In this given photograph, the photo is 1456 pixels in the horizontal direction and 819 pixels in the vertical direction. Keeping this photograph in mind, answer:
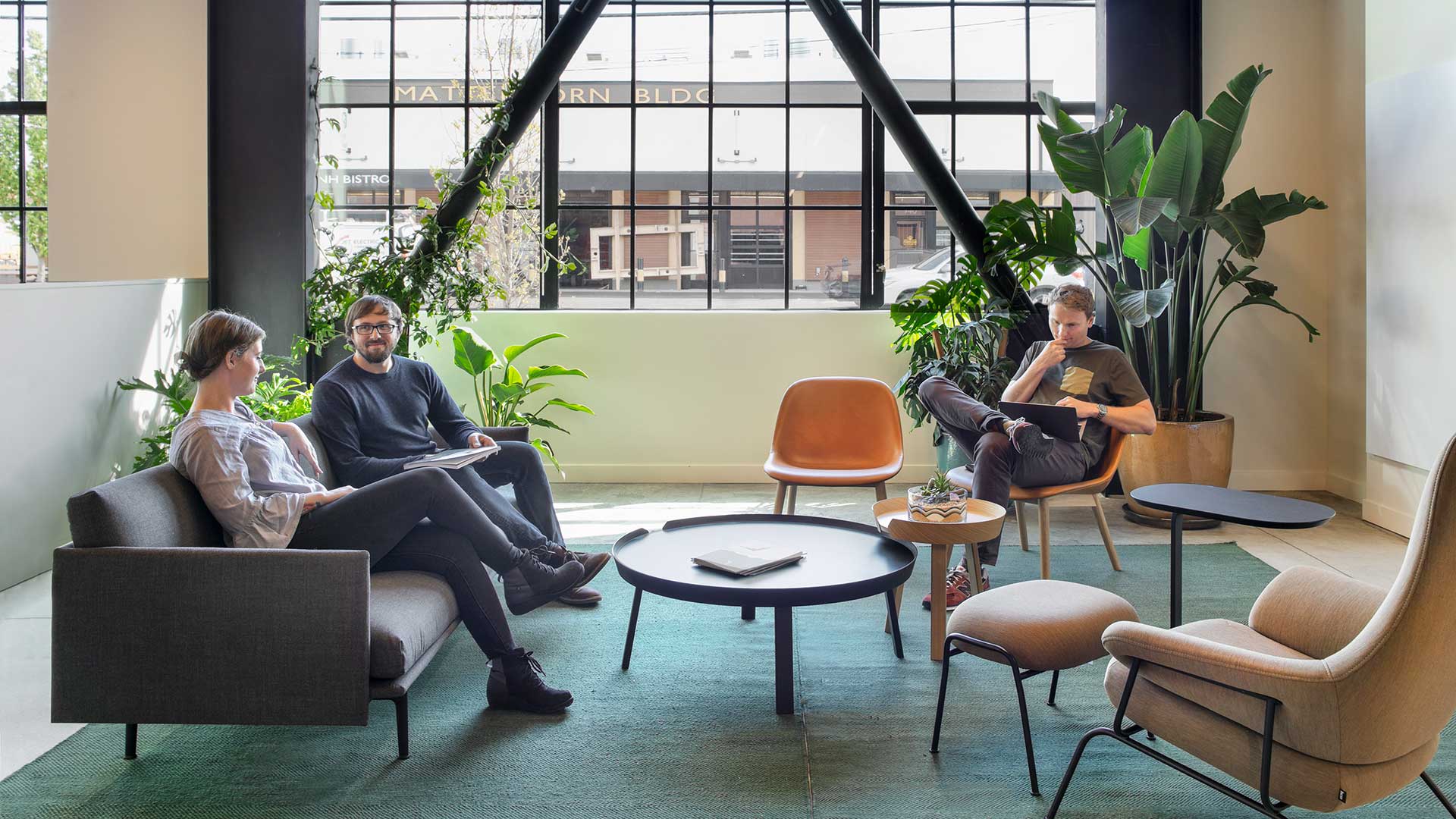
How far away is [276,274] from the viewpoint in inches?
221

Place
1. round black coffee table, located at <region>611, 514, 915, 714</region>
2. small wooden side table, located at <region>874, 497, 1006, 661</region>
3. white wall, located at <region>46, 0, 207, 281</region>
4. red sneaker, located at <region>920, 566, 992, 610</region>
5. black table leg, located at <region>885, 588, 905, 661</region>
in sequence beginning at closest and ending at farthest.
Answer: round black coffee table, located at <region>611, 514, 915, 714</region> < small wooden side table, located at <region>874, 497, 1006, 661</region> < black table leg, located at <region>885, 588, 905, 661</region> < red sneaker, located at <region>920, 566, 992, 610</region> < white wall, located at <region>46, 0, 207, 281</region>

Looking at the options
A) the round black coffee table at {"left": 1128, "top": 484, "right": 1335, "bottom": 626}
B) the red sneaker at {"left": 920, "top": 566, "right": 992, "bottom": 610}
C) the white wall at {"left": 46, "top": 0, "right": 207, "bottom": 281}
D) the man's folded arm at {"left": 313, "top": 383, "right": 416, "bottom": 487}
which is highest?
the white wall at {"left": 46, "top": 0, "right": 207, "bottom": 281}

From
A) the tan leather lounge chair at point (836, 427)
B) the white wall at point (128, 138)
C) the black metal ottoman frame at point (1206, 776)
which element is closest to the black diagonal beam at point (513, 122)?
the white wall at point (128, 138)

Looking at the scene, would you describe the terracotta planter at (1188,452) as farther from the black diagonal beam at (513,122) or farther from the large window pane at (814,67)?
the black diagonal beam at (513,122)

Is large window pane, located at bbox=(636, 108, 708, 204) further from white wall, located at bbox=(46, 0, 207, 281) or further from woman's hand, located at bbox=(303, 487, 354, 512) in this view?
woman's hand, located at bbox=(303, 487, 354, 512)

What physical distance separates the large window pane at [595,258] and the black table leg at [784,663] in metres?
3.89

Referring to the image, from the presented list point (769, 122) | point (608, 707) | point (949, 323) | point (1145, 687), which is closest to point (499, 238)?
point (769, 122)

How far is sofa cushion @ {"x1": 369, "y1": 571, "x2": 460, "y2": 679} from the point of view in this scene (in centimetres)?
256

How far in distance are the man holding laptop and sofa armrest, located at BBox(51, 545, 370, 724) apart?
7.01 feet

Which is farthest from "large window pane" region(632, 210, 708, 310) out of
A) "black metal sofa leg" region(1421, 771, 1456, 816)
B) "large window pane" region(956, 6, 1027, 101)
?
"black metal sofa leg" region(1421, 771, 1456, 816)

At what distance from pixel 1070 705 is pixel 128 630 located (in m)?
2.44

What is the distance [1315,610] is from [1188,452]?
3.00 meters

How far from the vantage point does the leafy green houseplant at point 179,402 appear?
4621mm

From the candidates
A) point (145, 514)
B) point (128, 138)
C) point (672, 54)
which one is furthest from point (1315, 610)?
point (128, 138)
